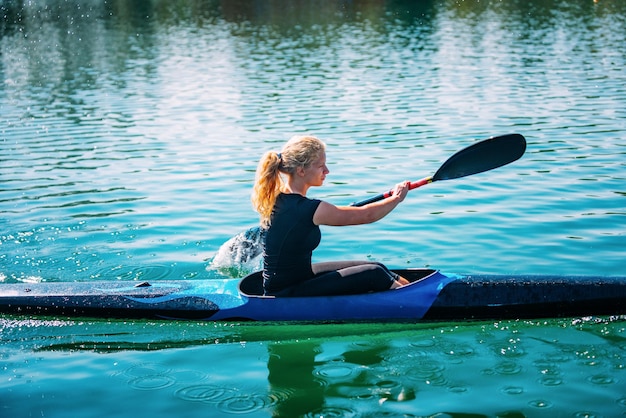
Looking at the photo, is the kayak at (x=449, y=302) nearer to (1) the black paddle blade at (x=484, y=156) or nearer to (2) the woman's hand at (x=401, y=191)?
(2) the woman's hand at (x=401, y=191)

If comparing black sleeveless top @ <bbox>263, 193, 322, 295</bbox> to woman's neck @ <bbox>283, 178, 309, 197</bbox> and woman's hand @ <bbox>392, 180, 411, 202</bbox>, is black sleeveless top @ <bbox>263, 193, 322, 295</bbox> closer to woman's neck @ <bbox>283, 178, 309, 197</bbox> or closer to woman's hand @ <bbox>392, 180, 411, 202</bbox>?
woman's neck @ <bbox>283, 178, 309, 197</bbox>

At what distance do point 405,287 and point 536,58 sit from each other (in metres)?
17.8

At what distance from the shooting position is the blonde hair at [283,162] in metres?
6.14

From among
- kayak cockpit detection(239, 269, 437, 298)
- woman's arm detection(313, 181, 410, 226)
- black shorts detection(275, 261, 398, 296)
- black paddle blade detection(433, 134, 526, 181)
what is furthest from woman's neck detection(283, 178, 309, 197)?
black paddle blade detection(433, 134, 526, 181)

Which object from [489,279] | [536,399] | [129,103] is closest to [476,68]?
[129,103]

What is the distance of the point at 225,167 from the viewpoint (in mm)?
12852

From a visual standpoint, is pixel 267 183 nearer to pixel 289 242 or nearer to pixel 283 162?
pixel 283 162

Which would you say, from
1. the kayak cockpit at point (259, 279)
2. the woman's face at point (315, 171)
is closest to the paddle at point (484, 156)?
the kayak cockpit at point (259, 279)

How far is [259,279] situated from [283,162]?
1282 millimetres

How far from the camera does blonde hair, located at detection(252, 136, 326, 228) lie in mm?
6137

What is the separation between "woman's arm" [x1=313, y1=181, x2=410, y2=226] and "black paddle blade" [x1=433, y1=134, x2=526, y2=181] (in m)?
0.98

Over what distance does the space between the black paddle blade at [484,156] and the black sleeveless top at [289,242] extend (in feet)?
5.39

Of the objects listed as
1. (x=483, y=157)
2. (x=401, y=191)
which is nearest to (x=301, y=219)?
(x=401, y=191)

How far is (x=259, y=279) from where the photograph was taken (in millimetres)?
6988
